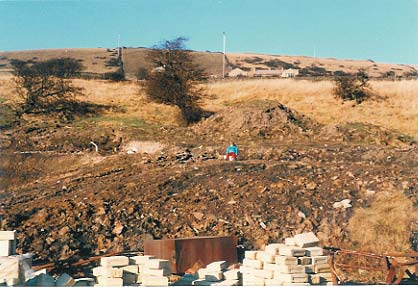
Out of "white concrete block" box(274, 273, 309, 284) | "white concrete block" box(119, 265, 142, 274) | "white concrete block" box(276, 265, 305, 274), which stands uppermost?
"white concrete block" box(276, 265, 305, 274)

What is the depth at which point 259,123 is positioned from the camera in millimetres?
25766

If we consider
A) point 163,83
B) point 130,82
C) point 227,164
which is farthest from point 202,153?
point 130,82

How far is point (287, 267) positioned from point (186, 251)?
3.03 m

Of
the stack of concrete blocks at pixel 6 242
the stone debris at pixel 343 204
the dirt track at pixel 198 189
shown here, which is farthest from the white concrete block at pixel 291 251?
the stone debris at pixel 343 204

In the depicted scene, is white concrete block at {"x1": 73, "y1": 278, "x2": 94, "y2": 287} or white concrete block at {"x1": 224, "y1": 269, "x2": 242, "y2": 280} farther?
white concrete block at {"x1": 224, "y1": 269, "x2": 242, "y2": 280}

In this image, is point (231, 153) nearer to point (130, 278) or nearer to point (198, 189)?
point (198, 189)

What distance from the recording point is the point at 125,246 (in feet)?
52.1

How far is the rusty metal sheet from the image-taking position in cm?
1355

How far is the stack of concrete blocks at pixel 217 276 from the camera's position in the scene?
38.1 ft

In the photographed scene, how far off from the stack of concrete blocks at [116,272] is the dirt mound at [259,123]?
45.9ft

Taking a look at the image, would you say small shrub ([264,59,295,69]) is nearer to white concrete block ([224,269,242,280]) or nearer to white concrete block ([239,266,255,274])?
white concrete block ([224,269,242,280])

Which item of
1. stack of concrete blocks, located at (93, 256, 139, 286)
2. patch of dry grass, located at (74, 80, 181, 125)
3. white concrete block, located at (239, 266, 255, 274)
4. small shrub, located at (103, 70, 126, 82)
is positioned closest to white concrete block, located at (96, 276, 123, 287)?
stack of concrete blocks, located at (93, 256, 139, 286)

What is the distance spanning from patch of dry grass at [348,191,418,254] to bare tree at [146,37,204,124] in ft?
43.3

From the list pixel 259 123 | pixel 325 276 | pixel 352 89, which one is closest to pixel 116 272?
pixel 325 276
